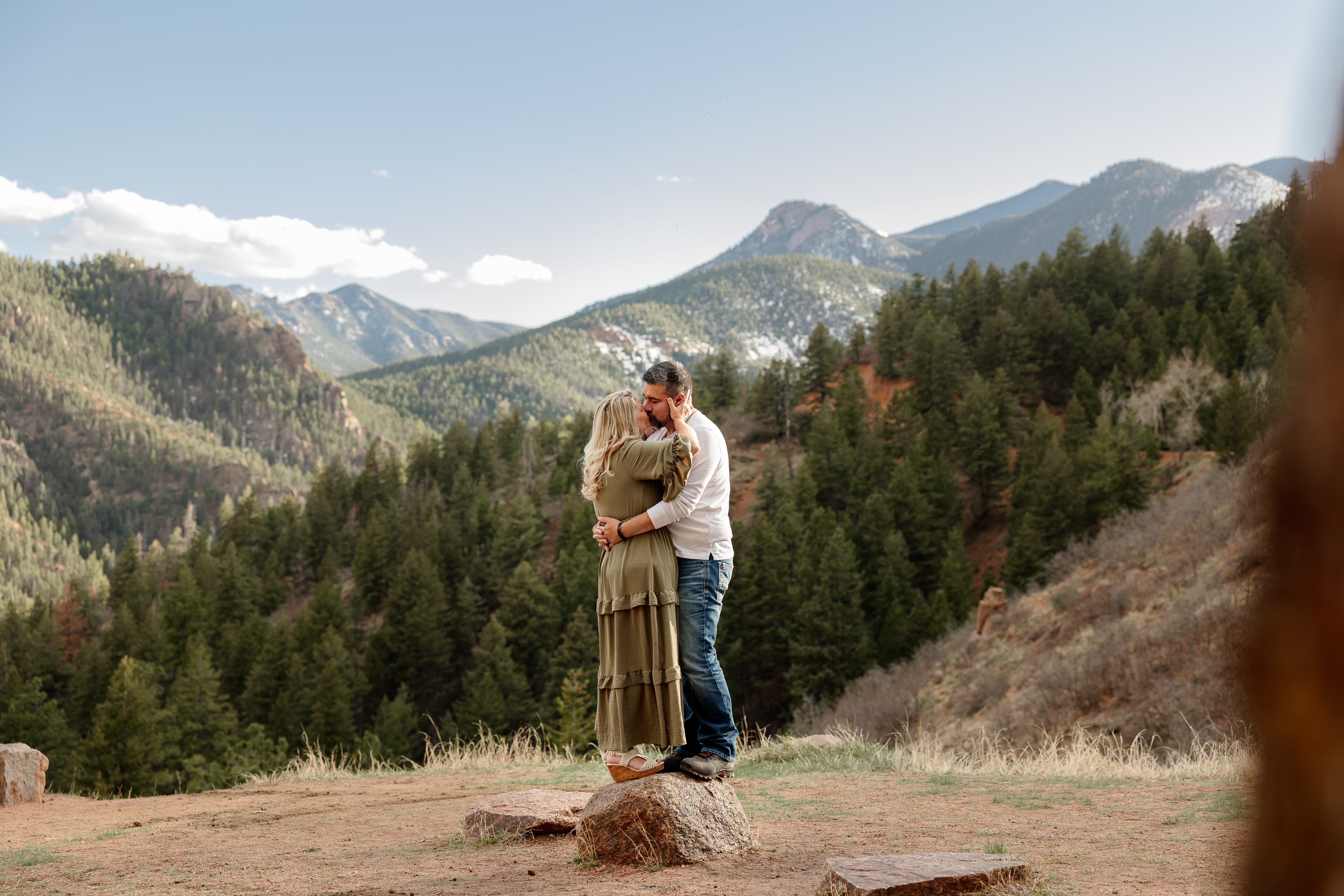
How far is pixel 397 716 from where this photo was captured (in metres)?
38.7

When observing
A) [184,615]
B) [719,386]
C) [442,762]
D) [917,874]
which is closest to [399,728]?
[184,615]

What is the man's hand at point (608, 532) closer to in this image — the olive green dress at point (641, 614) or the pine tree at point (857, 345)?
the olive green dress at point (641, 614)

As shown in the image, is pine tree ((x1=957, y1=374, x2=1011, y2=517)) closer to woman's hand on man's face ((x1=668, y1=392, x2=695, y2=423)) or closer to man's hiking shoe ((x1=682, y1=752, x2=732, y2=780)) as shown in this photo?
woman's hand on man's face ((x1=668, y1=392, x2=695, y2=423))

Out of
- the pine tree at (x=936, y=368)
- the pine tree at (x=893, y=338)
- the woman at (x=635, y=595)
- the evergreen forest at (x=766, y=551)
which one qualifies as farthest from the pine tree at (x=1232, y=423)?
the woman at (x=635, y=595)

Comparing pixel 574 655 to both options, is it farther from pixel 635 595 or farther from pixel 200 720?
pixel 635 595

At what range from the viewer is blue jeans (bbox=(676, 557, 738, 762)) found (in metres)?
4.42

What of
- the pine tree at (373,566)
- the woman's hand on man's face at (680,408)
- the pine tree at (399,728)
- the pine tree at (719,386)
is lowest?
the pine tree at (399,728)

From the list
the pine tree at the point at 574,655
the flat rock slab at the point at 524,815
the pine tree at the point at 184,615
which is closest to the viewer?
the flat rock slab at the point at 524,815

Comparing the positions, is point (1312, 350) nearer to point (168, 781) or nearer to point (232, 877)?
point (232, 877)

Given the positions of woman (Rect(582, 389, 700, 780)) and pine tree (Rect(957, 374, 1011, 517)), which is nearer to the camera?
woman (Rect(582, 389, 700, 780))

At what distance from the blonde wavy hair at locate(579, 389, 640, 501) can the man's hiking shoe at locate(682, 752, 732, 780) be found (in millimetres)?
1570

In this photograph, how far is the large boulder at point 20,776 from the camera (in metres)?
7.81

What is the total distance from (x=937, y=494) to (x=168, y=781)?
37.8 m

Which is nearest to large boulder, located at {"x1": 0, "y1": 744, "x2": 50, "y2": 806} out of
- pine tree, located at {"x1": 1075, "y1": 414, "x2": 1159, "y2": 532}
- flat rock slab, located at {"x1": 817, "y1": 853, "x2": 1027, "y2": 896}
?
flat rock slab, located at {"x1": 817, "y1": 853, "x2": 1027, "y2": 896}
